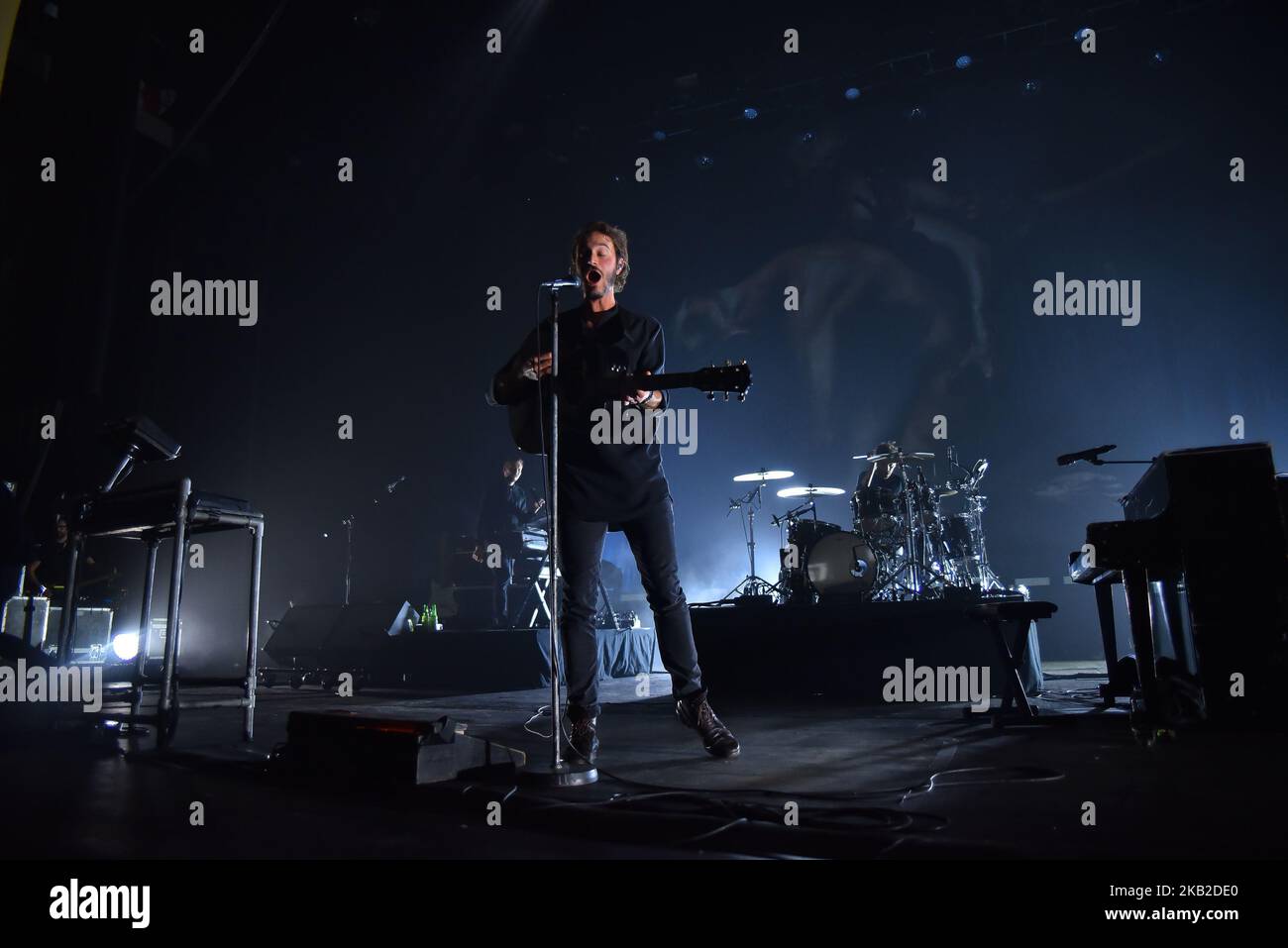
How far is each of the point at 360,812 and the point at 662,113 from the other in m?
9.08

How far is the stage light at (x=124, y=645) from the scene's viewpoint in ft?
24.5

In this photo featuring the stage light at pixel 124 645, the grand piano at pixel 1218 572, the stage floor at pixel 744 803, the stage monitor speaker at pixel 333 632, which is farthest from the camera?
the stage light at pixel 124 645

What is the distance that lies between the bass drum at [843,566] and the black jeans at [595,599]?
12.0 feet

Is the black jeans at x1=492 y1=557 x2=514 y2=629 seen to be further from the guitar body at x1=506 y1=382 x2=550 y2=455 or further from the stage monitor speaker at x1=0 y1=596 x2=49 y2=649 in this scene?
the guitar body at x1=506 y1=382 x2=550 y2=455

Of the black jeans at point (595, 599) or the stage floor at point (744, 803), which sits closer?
the stage floor at point (744, 803)

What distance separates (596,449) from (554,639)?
638mm

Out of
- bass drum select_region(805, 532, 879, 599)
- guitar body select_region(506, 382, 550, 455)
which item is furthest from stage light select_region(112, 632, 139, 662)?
guitar body select_region(506, 382, 550, 455)

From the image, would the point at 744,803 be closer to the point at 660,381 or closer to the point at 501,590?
the point at 660,381

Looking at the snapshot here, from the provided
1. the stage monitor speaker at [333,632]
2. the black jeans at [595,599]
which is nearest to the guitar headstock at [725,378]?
the black jeans at [595,599]

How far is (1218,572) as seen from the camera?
9.83 feet

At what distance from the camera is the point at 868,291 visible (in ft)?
30.5

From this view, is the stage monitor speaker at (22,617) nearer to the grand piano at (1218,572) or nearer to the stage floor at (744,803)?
the stage floor at (744,803)

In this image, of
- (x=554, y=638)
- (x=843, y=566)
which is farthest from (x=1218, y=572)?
(x=843, y=566)

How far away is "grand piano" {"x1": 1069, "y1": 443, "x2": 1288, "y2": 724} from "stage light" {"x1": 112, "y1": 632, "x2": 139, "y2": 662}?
831 cm
